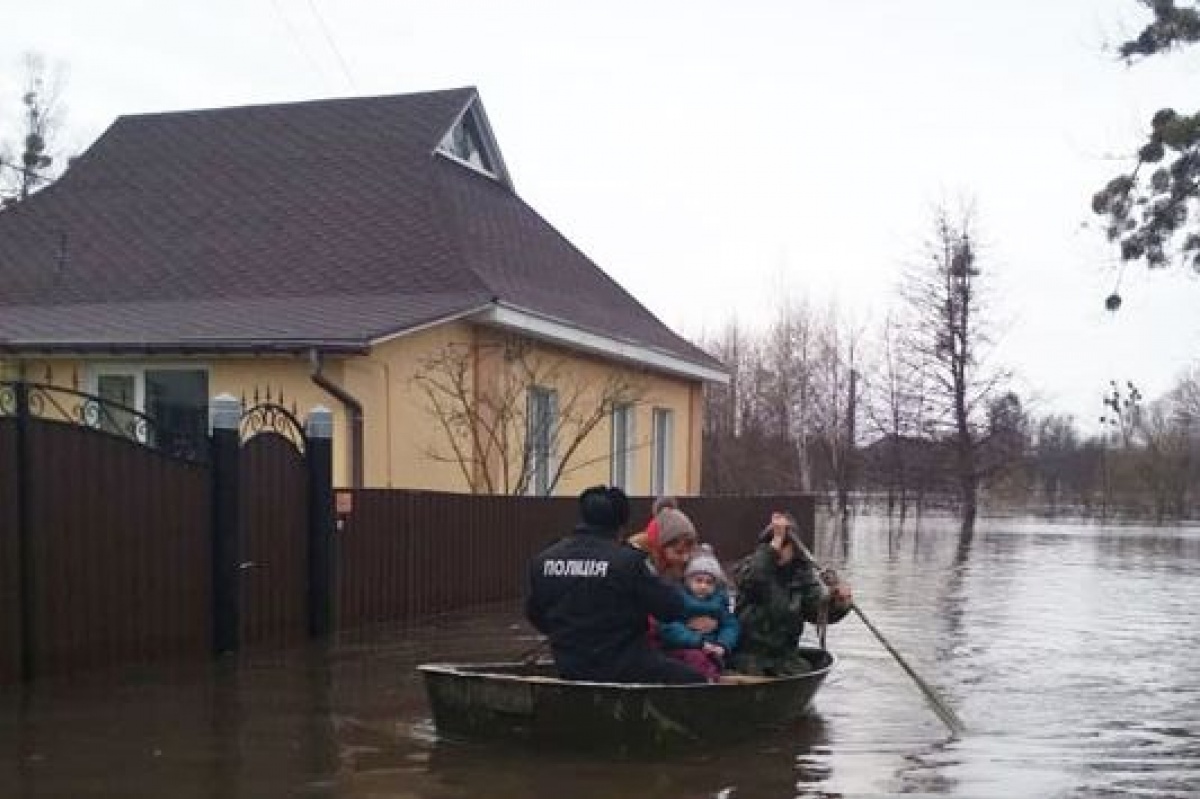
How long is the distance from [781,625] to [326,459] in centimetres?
528

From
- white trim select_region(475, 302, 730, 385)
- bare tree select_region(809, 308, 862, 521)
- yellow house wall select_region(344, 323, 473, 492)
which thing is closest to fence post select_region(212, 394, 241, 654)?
yellow house wall select_region(344, 323, 473, 492)

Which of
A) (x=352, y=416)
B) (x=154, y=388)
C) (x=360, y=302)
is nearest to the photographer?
(x=352, y=416)

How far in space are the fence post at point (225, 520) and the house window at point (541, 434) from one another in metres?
9.56

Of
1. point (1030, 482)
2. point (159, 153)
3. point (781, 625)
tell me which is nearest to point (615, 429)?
point (159, 153)

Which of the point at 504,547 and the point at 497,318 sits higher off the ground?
the point at 497,318

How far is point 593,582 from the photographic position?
328 inches

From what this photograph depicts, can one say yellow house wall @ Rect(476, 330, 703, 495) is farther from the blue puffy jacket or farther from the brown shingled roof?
the blue puffy jacket

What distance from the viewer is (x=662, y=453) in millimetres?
27672

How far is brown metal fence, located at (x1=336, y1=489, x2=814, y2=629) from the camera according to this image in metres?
14.1

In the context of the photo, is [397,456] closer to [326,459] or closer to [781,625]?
[326,459]

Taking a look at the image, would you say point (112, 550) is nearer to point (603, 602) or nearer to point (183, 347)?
point (603, 602)

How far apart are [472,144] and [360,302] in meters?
7.31

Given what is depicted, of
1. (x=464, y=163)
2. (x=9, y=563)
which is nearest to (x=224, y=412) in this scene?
(x=9, y=563)

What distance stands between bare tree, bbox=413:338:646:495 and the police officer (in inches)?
409
